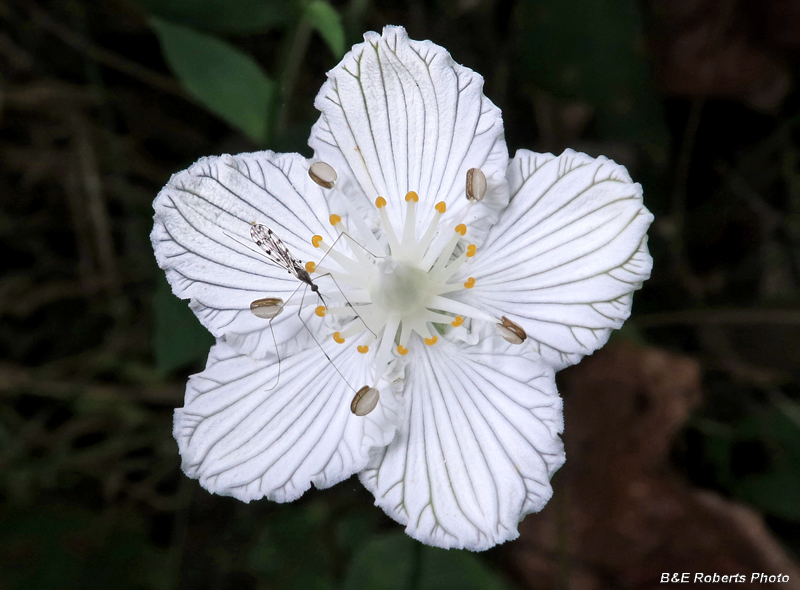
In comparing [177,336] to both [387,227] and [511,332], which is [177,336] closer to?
[387,227]

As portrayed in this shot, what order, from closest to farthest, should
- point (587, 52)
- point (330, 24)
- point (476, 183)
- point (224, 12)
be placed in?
point (476, 183)
point (330, 24)
point (224, 12)
point (587, 52)

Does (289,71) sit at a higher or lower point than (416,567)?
higher

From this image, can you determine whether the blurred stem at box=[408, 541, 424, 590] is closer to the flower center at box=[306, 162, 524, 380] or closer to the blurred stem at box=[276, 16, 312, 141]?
the flower center at box=[306, 162, 524, 380]

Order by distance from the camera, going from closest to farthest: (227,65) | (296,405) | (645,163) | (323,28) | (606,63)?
1. (296,405)
2. (323,28)
3. (227,65)
4. (606,63)
5. (645,163)

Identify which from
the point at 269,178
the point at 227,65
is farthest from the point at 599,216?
the point at 227,65

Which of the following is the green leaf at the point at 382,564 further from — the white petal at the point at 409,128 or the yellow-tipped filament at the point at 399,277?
the white petal at the point at 409,128

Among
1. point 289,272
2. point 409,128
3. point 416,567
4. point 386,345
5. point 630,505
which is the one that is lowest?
point 416,567

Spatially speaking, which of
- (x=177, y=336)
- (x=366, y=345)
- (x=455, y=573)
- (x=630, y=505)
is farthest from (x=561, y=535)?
(x=177, y=336)

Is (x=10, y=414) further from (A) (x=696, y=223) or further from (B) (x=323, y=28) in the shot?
(A) (x=696, y=223)
